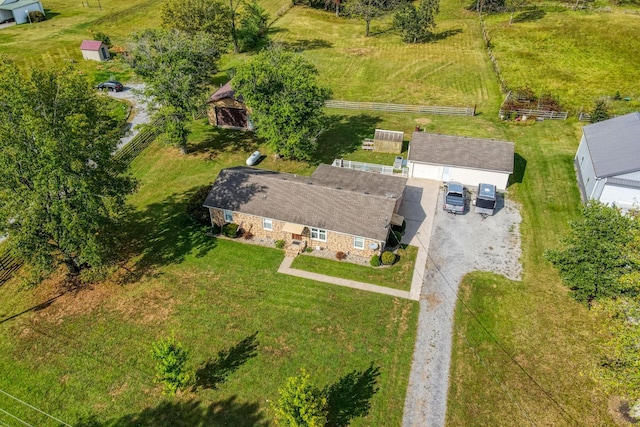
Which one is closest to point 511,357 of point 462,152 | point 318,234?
point 318,234

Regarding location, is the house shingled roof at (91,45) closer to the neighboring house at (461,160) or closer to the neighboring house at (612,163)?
the neighboring house at (461,160)

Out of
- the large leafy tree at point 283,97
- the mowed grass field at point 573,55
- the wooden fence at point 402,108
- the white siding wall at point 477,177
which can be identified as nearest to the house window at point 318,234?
the large leafy tree at point 283,97

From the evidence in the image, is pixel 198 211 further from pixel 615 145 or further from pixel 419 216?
pixel 615 145

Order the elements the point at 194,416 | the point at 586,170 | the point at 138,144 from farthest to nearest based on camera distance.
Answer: the point at 138,144
the point at 586,170
the point at 194,416

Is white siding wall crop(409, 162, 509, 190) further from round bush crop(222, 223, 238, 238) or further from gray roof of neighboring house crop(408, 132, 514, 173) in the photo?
round bush crop(222, 223, 238, 238)

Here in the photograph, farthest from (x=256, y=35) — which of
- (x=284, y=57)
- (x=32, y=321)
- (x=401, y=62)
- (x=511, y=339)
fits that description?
(x=511, y=339)
